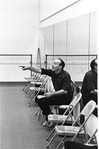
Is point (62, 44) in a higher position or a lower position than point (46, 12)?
lower

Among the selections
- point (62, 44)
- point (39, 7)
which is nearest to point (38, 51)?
point (39, 7)

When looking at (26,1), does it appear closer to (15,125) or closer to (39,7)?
(39,7)

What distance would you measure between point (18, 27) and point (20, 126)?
682cm

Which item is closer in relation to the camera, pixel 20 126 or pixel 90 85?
pixel 90 85

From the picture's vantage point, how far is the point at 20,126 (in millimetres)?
6762

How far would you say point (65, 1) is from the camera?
7484 mm

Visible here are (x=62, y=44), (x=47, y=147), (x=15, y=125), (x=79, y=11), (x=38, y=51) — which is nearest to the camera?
(x=47, y=147)

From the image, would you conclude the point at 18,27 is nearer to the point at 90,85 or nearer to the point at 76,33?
the point at 76,33

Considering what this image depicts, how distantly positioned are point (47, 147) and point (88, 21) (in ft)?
6.98

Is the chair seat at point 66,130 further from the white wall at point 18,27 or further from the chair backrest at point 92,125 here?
the white wall at point 18,27

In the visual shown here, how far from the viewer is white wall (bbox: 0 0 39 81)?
1293 centimetres

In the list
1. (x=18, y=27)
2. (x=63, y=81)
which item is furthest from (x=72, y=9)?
(x=18, y=27)

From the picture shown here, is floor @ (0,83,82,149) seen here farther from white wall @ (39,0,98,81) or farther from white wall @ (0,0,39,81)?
white wall @ (0,0,39,81)

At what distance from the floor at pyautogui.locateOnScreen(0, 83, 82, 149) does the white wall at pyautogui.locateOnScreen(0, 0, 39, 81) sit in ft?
9.91
